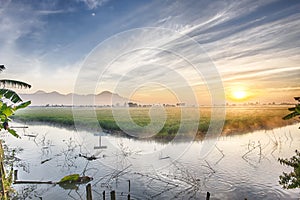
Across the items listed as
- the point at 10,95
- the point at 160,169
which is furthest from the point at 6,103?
the point at 160,169

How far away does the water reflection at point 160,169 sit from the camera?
9781 mm

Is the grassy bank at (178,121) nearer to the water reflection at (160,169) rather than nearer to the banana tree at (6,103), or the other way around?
the water reflection at (160,169)

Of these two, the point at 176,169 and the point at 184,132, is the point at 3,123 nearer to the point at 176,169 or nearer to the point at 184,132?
the point at 176,169

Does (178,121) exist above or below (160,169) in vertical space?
above

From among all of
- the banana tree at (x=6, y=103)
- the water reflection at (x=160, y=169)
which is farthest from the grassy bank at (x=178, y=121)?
the banana tree at (x=6, y=103)

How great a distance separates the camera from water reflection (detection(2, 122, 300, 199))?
9781 mm

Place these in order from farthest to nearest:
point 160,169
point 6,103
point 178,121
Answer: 1. point 178,121
2. point 160,169
3. point 6,103

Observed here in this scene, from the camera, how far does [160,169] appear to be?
12672mm

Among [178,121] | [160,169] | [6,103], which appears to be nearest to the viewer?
[6,103]

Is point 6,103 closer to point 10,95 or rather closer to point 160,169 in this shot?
point 10,95

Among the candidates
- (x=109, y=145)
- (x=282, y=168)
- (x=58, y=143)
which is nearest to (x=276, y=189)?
(x=282, y=168)

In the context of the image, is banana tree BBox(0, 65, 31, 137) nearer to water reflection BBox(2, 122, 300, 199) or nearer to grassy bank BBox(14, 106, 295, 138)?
water reflection BBox(2, 122, 300, 199)

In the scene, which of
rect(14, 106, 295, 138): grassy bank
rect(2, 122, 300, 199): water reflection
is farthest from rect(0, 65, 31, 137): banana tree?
rect(14, 106, 295, 138): grassy bank

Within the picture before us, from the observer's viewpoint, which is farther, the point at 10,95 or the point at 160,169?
the point at 160,169
